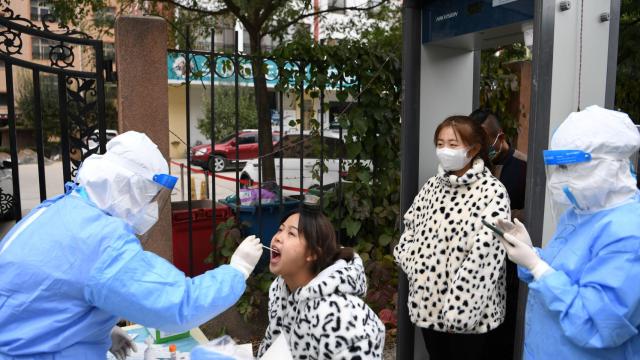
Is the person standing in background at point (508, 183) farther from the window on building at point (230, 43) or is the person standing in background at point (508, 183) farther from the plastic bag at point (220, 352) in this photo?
the window on building at point (230, 43)

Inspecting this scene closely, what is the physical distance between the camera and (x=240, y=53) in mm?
3920

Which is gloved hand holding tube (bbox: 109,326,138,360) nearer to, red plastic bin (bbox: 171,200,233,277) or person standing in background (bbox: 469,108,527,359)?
red plastic bin (bbox: 171,200,233,277)

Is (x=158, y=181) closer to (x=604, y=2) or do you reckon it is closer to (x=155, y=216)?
(x=155, y=216)

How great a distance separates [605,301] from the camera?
1.55 m

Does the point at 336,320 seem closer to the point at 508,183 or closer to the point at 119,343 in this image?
the point at 119,343

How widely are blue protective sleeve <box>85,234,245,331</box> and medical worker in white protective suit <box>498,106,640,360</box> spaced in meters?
1.06

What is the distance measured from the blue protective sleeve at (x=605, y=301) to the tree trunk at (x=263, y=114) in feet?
9.39

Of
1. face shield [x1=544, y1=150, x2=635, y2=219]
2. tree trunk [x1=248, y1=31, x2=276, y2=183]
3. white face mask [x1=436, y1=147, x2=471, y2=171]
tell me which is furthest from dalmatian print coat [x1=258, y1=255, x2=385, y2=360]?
tree trunk [x1=248, y1=31, x2=276, y2=183]

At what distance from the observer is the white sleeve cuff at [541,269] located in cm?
173

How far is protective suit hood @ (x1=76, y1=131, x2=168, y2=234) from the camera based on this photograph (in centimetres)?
178

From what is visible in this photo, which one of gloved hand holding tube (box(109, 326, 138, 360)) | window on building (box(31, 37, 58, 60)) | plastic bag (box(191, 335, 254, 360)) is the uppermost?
window on building (box(31, 37, 58, 60))

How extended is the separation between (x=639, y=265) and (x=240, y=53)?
3.05m

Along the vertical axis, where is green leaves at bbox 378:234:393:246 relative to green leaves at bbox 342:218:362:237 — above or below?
below

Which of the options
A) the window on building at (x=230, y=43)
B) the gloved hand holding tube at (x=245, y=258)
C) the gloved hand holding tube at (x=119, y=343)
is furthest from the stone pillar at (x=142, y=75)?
the gloved hand holding tube at (x=245, y=258)
